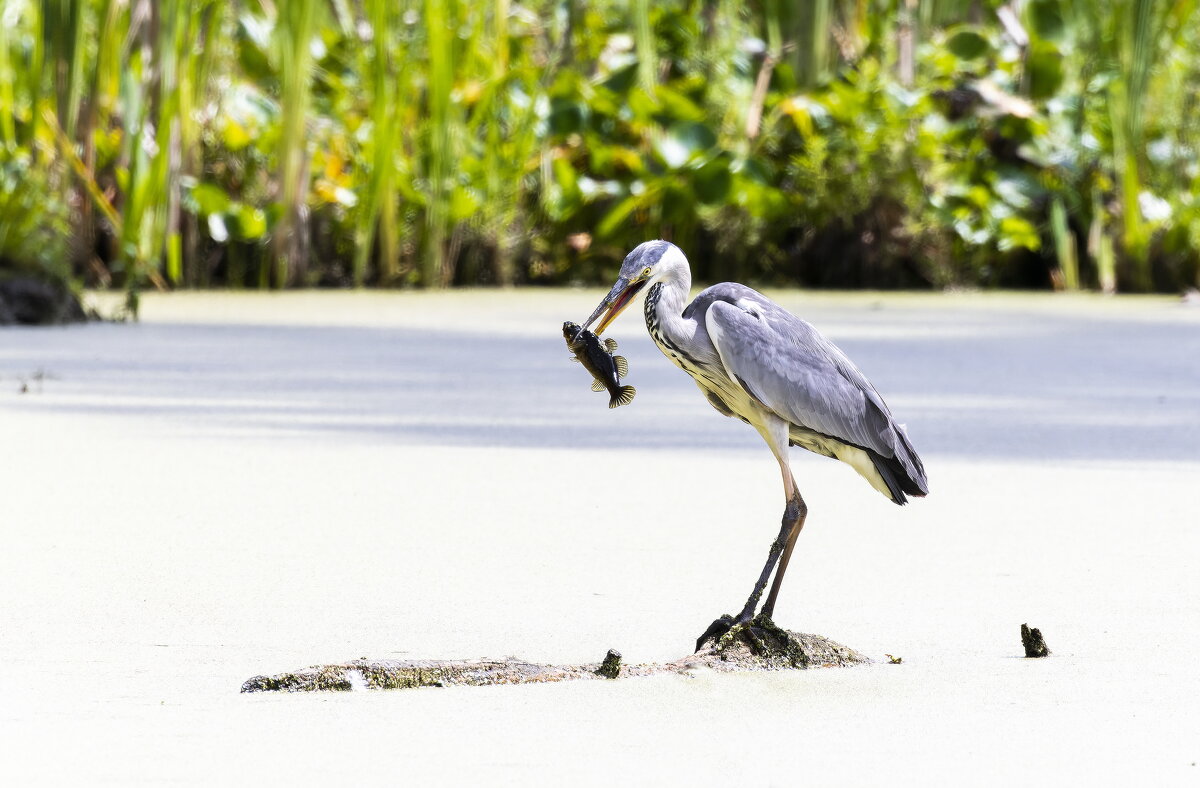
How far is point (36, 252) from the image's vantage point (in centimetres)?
740

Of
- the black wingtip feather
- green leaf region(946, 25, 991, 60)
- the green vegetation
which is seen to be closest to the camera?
the black wingtip feather

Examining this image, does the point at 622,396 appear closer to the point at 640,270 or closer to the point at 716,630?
the point at 640,270

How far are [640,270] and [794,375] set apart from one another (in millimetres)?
265

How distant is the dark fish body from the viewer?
108 inches

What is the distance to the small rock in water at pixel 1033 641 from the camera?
8.63ft

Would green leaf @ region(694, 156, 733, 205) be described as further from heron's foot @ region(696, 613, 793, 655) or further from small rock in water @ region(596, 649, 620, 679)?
small rock in water @ region(596, 649, 620, 679)

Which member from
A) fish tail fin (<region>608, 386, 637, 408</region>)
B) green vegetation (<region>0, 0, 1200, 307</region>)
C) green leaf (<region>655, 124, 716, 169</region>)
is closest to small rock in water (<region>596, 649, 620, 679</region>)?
fish tail fin (<region>608, 386, 637, 408</region>)

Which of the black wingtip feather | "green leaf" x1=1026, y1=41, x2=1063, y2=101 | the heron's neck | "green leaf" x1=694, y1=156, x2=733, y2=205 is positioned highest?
"green leaf" x1=1026, y1=41, x2=1063, y2=101

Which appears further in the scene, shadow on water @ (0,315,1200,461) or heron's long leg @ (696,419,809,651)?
shadow on water @ (0,315,1200,461)

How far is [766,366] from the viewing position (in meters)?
2.74

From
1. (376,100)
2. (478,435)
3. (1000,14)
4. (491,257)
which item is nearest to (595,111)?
(491,257)

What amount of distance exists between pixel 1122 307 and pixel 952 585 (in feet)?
19.7

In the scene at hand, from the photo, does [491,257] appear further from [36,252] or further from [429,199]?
[36,252]

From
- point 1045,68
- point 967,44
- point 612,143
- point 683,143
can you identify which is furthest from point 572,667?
point 1045,68
